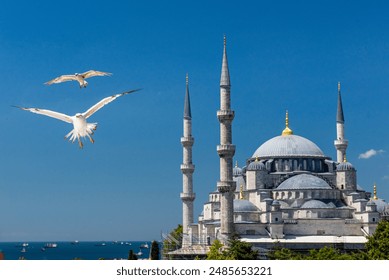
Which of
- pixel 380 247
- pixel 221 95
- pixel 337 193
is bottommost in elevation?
pixel 380 247

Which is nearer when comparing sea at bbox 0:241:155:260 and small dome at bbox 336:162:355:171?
small dome at bbox 336:162:355:171

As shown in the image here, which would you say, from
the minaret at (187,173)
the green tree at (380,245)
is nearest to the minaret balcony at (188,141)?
the minaret at (187,173)

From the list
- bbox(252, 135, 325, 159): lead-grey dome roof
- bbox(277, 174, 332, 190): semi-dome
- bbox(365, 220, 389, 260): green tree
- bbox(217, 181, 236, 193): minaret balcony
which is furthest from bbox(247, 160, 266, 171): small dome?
bbox(365, 220, 389, 260): green tree

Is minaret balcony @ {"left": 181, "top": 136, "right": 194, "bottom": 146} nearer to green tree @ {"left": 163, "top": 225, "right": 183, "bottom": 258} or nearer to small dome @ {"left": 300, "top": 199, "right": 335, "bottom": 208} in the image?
green tree @ {"left": 163, "top": 225, "right": 183, "bottom": 258}
